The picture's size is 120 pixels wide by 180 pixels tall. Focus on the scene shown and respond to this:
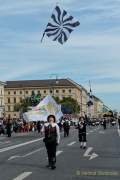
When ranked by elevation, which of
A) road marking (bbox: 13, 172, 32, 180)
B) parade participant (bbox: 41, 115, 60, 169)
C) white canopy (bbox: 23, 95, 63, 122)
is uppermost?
white canopy (bbox: 23, 95, 63, 122)

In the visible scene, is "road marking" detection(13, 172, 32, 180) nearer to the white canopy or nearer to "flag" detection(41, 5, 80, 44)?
"flag" detection(41, 5, 80, 44)

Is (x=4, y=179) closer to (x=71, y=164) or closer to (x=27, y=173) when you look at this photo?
(x=27, y=173)

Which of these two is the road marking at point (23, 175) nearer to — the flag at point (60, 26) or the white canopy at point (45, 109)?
the flag at point (60, 26)

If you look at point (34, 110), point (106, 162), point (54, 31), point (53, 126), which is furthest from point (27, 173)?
point (34, 110)

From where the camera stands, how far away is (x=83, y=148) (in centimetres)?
3138

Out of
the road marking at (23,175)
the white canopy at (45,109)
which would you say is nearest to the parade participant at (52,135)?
the road marking at (23,175)

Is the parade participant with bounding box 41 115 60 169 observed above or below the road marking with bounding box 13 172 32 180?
above

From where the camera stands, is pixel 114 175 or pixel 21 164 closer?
pixel 114 175

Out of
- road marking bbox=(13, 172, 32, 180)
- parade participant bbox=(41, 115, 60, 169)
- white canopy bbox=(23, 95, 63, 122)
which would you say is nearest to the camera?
road marking bbox=(13, 172, 32, 180)

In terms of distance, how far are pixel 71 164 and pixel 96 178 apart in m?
4.62

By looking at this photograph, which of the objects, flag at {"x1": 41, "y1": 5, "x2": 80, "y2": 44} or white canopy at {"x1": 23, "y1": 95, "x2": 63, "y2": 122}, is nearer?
flag at {"x1": 41, "y1": 5, "x2": 80, "y2": 44}

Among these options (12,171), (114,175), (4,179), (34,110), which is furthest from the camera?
(34,110)

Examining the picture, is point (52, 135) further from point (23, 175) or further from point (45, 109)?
point (45, 109)


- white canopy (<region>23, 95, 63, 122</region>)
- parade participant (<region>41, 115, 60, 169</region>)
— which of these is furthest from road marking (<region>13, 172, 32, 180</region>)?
white canopy (<region>23, 95, 63, 122</region>)
